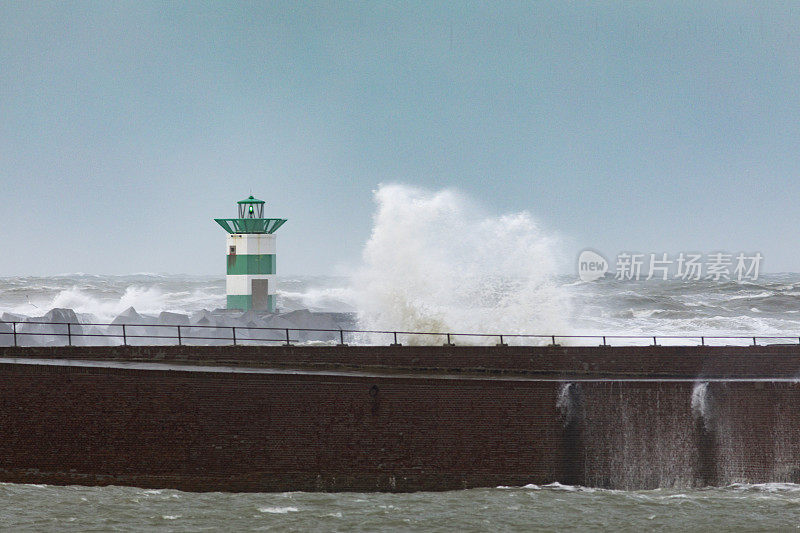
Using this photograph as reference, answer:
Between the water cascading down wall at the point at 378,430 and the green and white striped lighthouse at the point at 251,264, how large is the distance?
10069 millimetres

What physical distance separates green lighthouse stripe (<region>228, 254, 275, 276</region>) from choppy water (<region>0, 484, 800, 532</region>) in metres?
11.3

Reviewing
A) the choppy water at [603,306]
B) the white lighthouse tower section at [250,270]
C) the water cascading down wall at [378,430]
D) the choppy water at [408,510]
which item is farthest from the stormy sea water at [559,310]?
the choppy water at [408,510]

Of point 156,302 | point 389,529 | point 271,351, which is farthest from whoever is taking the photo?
point 156,302

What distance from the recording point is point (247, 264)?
1035 inches

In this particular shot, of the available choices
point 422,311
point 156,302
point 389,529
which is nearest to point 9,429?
point 389,529

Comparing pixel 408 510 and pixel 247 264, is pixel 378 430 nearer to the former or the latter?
pixel 408 510

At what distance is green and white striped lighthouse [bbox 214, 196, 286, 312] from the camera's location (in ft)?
86.1

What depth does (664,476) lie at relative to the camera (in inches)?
637

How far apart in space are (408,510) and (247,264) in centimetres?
1327

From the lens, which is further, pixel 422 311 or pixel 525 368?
pixel 422 311

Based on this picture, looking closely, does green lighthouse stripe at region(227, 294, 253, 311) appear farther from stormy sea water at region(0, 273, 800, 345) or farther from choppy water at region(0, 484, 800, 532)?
choppy water at region(0, 484, 800, 532)

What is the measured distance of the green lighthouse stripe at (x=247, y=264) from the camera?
86.2ft

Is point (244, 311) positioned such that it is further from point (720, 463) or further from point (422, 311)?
point (720, 463)

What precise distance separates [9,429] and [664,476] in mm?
11055
